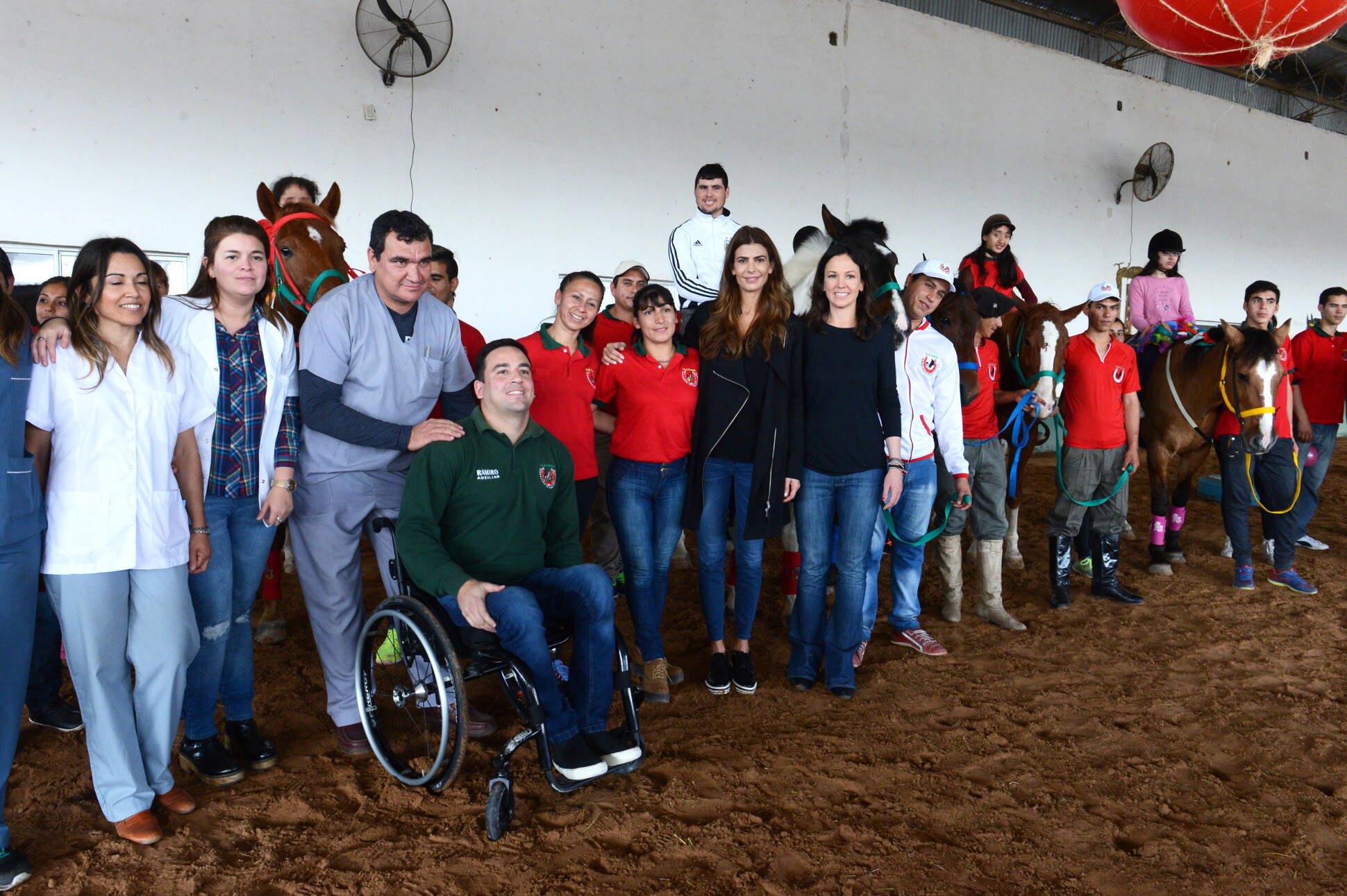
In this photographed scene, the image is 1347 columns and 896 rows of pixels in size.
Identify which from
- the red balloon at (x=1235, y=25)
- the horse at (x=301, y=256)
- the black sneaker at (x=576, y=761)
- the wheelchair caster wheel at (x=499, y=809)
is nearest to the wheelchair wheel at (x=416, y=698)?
the wheelchair caster wheel at (x=499, y=809)

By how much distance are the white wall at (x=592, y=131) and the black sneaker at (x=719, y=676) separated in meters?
4.18

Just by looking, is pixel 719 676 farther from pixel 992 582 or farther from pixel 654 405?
pixel 992 582

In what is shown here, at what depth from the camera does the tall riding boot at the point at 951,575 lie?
12.3 feet

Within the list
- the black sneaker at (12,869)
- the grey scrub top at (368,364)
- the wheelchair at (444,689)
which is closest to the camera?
the black sneaker at (12,869)

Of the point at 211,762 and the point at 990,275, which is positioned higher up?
the point at 990,275

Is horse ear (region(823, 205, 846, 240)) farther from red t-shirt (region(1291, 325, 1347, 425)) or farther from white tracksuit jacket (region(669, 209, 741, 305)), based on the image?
red t-shirt (region(1291, 325, 1347, 425))

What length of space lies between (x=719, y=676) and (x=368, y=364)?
1619mm

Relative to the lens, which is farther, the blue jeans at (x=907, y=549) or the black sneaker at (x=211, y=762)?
the blue jeans at (x=907, y=549)

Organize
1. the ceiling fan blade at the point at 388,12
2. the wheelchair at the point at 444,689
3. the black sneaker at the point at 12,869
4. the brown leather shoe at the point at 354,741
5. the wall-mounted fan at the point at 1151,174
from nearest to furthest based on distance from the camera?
the black sneaker at the point at 12,869, the wheelchair at the point at 444,689, the brown leather shoe at the point at 354,741, the ceiling fan blade at the point at 388,12, the wall-mounted fan at the point at 1151,174

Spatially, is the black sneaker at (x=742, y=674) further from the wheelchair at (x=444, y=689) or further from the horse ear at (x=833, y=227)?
the horse ear at (x=833, y=227)

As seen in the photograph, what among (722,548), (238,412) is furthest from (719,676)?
(238,412)

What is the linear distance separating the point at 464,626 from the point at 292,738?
90 cm

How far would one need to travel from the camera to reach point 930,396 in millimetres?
3217

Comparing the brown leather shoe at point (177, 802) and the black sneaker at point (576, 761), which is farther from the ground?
the black sneaker at point (576, 761)
